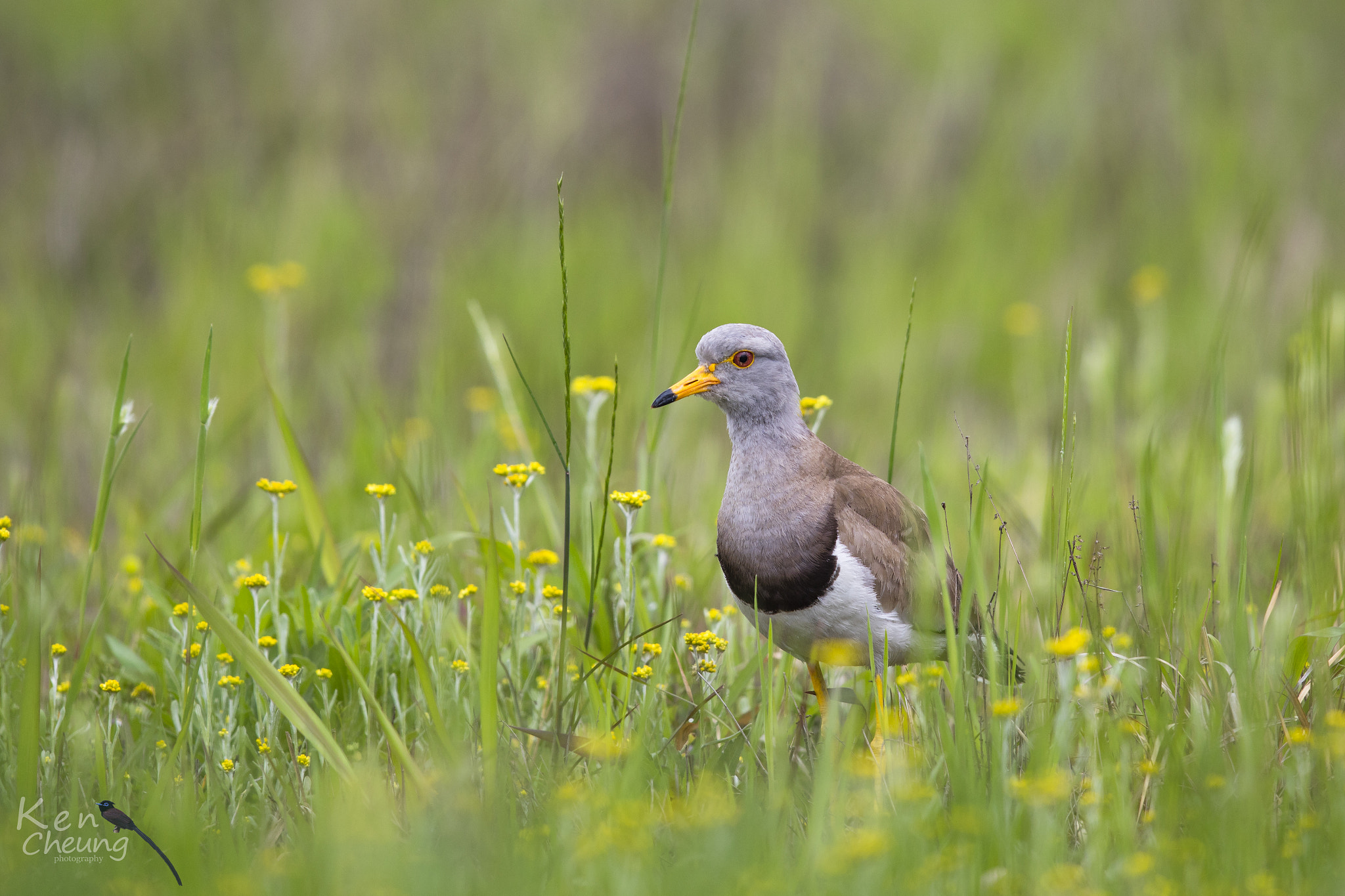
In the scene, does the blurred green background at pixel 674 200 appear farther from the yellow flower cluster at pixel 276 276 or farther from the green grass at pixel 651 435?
the yellow flower cluster at pixel 276 276

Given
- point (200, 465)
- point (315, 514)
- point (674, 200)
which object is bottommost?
point (315, 514)

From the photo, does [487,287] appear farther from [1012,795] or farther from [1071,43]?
[1012,795]

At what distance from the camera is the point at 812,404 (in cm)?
375

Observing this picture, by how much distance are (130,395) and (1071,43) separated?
6865mm

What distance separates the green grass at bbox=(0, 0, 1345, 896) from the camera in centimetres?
244

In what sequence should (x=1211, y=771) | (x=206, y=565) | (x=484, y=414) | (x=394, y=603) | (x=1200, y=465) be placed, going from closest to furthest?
(x=1211, y=771) < (x=394, y=603) < (x=206, y=565) < (x=1200, y=465) < (x=484, y=414)

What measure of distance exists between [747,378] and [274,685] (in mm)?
1548

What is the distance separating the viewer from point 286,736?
123 inches

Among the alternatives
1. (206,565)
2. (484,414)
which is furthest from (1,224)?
(206,565)

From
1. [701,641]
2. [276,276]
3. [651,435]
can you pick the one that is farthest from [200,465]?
[276,276]

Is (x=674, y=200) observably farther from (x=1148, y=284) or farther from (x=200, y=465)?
(x=200, y=465)

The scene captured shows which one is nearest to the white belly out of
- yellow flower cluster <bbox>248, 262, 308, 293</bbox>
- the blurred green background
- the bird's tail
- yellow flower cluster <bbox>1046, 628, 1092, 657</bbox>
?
yellow flower cluster <bbox>1046, 628, 1092, 657</bbox>

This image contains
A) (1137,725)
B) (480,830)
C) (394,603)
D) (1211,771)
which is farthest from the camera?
(394,603)

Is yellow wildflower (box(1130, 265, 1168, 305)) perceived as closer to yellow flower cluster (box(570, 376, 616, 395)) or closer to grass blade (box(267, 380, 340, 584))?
yellow flower cluster (box(570, 376, 616, 395))
